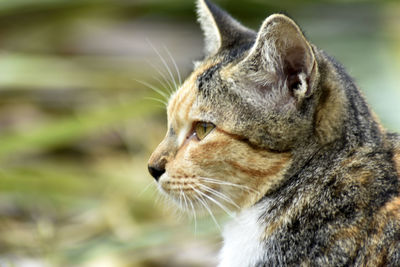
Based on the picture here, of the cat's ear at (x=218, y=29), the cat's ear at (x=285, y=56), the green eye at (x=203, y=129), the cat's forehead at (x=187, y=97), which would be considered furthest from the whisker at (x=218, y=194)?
the cat's ear at (x=218, y=29)

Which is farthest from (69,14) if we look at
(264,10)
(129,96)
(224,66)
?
(224,66)

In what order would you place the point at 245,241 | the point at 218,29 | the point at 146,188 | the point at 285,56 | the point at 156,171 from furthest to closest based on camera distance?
1. the point at 146,188
2. the point at 218,29
3. the point at 156,171
4. the point at 245,241
5. the point at 285,56

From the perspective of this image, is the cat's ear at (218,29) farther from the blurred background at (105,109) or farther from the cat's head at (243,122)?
the blurred background at (105,109)

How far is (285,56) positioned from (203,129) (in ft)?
1.80

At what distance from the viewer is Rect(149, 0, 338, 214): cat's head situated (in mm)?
3172

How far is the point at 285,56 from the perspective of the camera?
126 inches

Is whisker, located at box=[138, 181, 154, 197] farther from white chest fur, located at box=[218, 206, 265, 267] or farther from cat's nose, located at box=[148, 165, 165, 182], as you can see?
white chest fur, located at box=[218, 206, 265, 267]

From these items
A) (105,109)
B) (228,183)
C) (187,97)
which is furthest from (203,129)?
(105,109)

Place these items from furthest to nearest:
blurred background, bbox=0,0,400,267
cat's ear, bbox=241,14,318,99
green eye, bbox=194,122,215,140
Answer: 1. blurred background, bbox=0,0,400,267
2. green eye, bbox=194,122,215,140
3. cat's ear, bbox=241,14,318,99

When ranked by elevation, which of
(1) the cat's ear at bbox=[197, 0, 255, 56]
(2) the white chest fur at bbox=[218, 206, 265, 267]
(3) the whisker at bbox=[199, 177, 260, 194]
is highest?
(1) the cat's ear at bbox=[197, 0, 255, 56]

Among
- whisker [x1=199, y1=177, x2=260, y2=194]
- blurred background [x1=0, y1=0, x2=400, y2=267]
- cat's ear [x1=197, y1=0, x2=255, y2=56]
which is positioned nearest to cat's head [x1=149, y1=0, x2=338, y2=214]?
whisker [x1=199, y1=177, x2=260, y2=194]

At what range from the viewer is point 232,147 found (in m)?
3.30

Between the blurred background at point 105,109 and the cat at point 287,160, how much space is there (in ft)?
4.68

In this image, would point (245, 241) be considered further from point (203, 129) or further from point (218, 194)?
point (203, 129)
